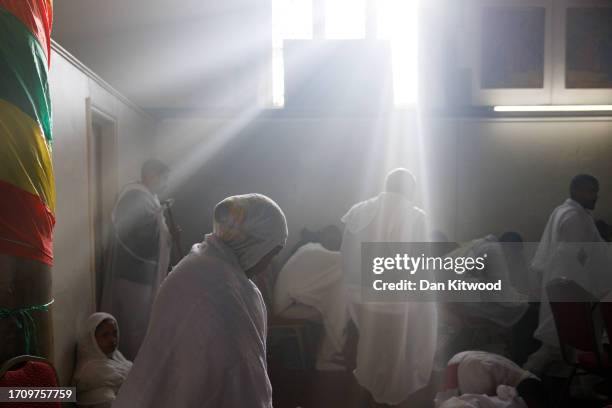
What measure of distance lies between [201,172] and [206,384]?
5.29 m

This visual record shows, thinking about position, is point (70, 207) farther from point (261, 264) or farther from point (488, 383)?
point (488, 383)

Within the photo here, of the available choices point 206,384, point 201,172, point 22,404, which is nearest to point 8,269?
point 22,404

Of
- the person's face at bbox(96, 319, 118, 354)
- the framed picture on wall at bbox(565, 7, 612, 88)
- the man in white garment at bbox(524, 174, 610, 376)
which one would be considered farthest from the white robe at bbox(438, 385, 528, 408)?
the framed picture on wall at bbox(565, 7, 612, 88)

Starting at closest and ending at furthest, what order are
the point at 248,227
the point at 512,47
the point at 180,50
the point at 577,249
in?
the point at 248,227 < the point at 577,249 < the point at 180,50 < the point at 512,47

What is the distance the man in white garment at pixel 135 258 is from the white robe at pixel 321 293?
100 centimetres

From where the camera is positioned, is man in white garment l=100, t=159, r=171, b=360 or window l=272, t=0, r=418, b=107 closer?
man in white garment l=100, t=159, r=171, b=360

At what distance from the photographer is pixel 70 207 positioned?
343cm

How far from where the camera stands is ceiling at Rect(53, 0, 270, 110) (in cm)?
648

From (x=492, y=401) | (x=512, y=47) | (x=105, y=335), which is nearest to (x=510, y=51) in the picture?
(x=512, y=47)

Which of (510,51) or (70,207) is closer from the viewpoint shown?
(70,207)

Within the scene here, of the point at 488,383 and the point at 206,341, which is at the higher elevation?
the point at 206,341

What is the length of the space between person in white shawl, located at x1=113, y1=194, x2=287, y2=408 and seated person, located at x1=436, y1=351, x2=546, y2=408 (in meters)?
1.50

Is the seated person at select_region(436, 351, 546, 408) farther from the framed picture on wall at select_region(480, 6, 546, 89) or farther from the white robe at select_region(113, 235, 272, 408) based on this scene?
the framed picture on wall at select_region(480, 6, 546, 89)

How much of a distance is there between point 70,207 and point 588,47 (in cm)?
585
